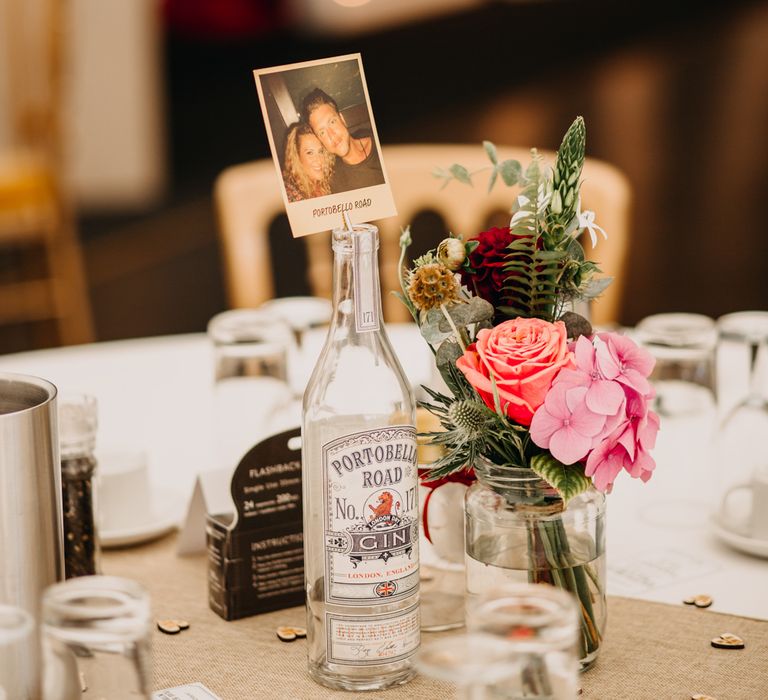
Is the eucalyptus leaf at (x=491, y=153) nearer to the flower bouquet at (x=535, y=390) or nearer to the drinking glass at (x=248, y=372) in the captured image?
the flower bouquet at (x=535, y=390)

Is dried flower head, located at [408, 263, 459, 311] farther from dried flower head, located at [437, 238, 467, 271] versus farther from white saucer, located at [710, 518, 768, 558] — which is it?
white saucer, located at [710, 518, 768, 558]

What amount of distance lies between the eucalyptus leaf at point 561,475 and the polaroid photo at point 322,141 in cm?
20

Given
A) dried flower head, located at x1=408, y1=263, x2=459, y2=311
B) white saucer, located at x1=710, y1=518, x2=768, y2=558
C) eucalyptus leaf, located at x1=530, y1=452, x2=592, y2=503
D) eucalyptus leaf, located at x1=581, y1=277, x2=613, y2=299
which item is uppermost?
dried flower head, located at x1=408, y1=263, x2=459, y2=311

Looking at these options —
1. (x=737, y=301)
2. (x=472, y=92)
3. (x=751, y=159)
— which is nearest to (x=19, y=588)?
(x=737, y=301)

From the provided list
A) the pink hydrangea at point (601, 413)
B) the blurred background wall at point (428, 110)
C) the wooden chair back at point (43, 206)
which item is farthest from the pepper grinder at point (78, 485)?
the blurred background wall at point (428, 110)

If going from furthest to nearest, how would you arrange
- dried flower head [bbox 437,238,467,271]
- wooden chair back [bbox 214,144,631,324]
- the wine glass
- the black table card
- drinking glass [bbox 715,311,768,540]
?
wooden chair back [bbox 214,144,631,324] → the wine glass → drinking glass [bbox 715,311,768,540] → the black table card → dried flower head [bbox 437,238,467,271]

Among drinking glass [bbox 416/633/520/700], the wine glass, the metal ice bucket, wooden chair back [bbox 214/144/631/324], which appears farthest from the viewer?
wooden chair back [bbox 214/144/631/324]

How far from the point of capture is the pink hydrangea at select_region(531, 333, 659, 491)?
74 centimetres

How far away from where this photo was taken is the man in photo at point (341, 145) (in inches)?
31.4

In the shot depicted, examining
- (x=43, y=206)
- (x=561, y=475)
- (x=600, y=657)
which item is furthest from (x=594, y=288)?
(x=43, y=206)

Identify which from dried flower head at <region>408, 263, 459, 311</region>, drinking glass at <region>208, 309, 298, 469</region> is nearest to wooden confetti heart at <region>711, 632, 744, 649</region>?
dried flower head at <region>408, 263, 459, 311</region>

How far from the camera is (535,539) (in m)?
0.81

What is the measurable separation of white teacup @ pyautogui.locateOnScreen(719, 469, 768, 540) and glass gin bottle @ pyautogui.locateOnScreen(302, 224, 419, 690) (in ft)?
1.22

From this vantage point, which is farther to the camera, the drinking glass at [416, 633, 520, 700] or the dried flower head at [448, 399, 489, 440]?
the dried flower head at [448, 399, 489, 440]
